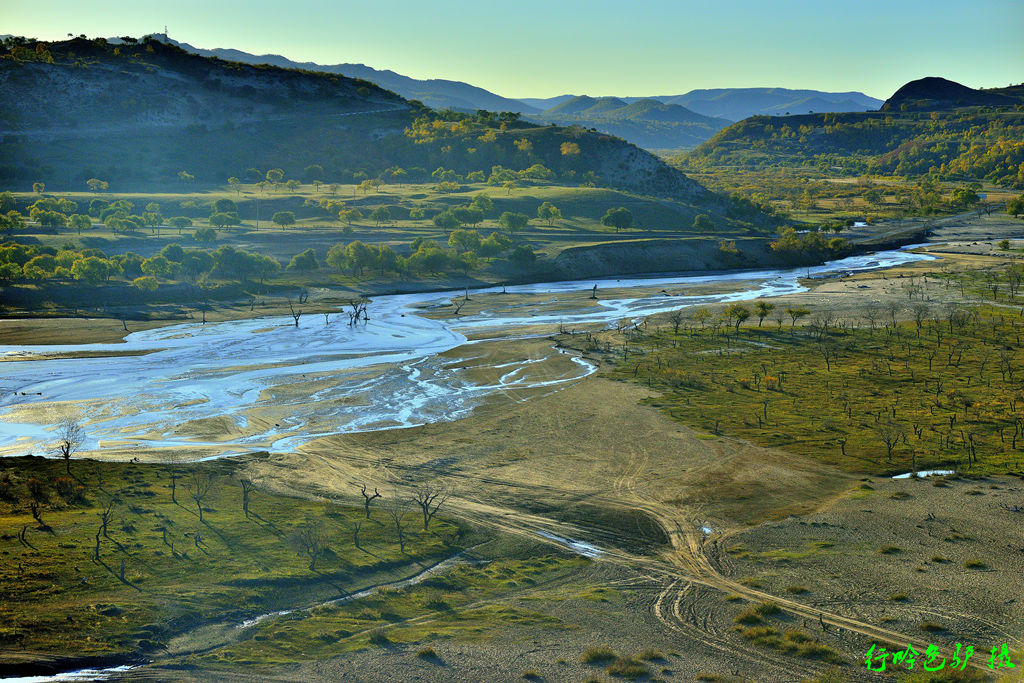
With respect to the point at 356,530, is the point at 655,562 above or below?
below

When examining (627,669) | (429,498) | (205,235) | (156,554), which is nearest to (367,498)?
(429,498)

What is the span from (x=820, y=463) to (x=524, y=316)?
54.7m

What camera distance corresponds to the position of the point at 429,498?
4294 cm

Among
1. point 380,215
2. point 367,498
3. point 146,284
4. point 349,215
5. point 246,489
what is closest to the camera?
point 367,498

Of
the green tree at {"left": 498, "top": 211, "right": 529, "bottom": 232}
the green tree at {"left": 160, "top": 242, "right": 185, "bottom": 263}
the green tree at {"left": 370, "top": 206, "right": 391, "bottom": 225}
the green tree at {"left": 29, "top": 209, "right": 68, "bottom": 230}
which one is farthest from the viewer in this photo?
the green tree at {"left": 370, "top": 206, "right": 391, "bottom": 225}

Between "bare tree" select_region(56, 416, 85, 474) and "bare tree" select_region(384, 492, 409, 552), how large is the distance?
772 inches

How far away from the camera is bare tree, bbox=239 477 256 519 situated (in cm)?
4141

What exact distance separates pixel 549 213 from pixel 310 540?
137 m

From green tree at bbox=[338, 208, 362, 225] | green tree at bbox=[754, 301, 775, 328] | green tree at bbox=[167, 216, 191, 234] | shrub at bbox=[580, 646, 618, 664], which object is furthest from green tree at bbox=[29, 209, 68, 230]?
shrub at bbox=[580, 646, 618, 664]

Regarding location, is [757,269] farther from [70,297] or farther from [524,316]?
[70,297]

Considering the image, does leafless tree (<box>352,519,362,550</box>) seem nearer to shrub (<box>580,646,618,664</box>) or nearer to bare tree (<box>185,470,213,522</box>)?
bare tree (<box>185,470,213,522</box>)

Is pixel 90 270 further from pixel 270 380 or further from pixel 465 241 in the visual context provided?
pixel 465 241

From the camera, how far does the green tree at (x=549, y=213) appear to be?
168550 mm

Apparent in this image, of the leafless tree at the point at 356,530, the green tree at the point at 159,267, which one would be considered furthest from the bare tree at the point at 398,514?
the green tree at the point at 159,267
